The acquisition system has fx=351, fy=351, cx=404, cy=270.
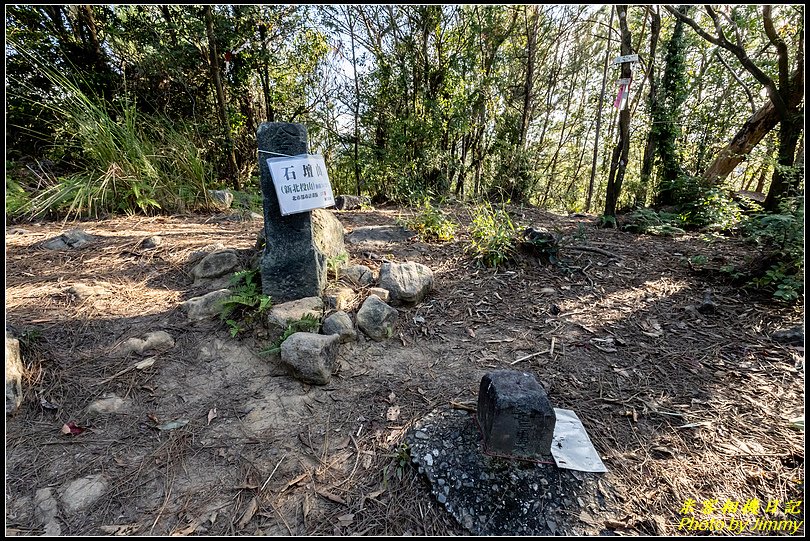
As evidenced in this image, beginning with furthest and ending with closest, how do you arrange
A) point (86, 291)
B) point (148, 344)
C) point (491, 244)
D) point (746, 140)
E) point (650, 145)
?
point (650, 145)
point (746, 140)
point (491, 244)
point (86, 291)
point (148, 344)

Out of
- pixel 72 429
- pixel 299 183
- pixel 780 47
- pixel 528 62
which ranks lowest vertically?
pixel 72 429

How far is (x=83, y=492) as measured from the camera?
1.21m

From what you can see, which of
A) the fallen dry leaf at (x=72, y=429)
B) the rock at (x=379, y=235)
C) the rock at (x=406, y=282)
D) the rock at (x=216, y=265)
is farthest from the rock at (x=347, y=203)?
the fallen dry leaf at (x=72, y=429)

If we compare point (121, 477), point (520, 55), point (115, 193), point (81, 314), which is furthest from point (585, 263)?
point (520, 55)

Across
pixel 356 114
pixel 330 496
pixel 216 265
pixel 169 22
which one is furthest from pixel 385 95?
pixel 330 496

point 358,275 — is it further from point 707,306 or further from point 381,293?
point 707,306

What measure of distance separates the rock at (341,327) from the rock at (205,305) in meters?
0.66

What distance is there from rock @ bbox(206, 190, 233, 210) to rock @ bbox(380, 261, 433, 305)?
111 inches

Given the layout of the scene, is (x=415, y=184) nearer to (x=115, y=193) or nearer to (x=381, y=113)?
(x=381, y=113)

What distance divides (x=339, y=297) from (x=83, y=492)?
1.37 metres

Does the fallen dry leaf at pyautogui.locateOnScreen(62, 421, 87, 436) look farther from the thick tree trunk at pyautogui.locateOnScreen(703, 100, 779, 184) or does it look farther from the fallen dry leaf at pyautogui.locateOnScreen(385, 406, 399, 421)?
the thick tree trunk at pyautogui.locateOnScreen(703, 100, 779, 184)

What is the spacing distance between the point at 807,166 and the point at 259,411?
11.5 ft

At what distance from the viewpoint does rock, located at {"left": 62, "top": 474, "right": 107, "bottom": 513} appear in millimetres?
1171
